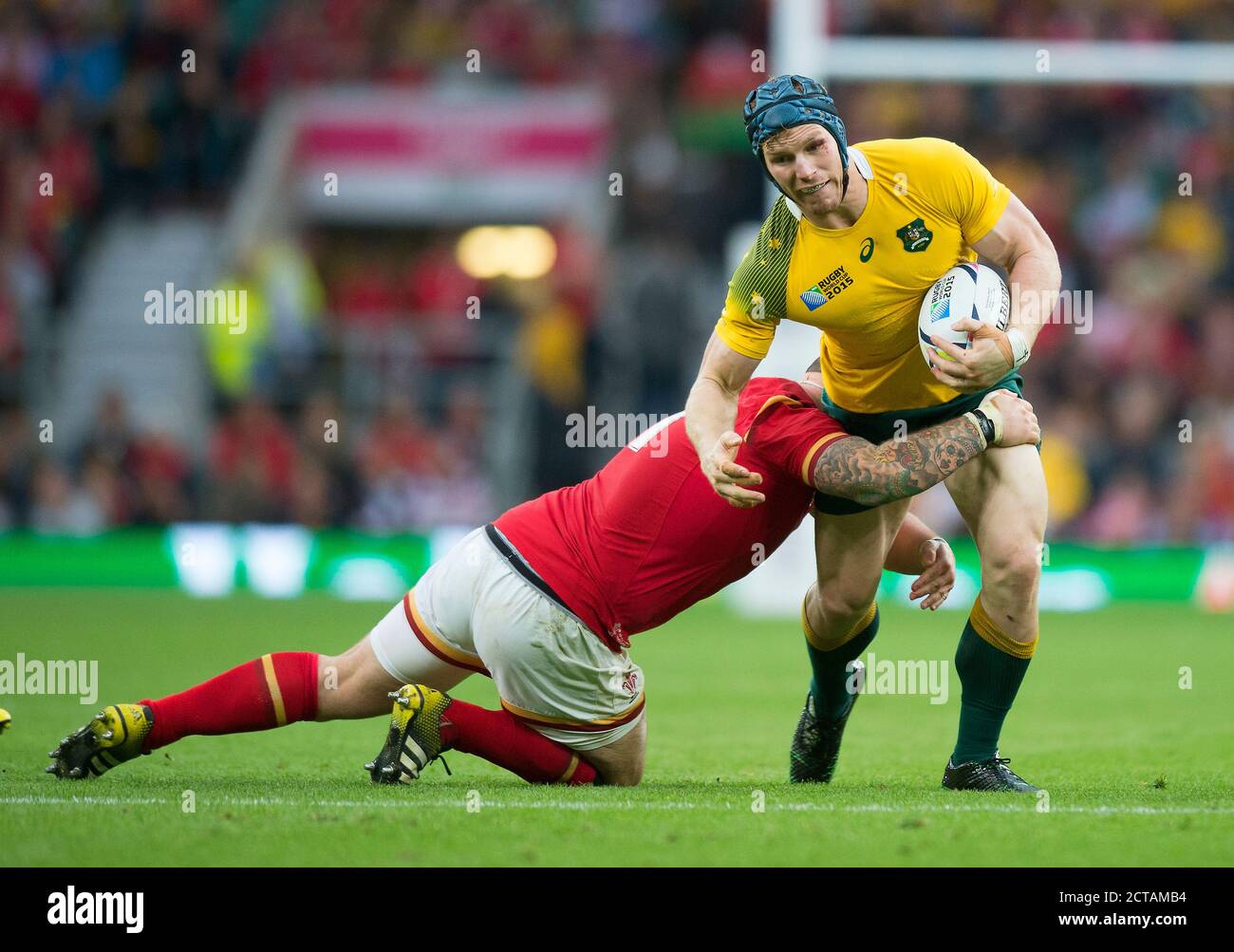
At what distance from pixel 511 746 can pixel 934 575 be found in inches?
56.6

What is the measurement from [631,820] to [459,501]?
10501 millimetres

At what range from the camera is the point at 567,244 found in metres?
17.6

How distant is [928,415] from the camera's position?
5273 millimetres

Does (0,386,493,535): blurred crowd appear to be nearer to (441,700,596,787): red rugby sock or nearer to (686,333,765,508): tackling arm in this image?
(441,700,596,787): red rugby sock

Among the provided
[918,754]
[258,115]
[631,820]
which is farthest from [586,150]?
[631,820]

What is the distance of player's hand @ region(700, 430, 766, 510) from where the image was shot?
15.3 feet

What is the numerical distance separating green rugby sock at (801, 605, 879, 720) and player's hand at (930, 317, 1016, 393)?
3.16ft

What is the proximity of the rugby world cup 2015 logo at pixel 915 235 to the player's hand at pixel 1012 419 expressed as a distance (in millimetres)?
493

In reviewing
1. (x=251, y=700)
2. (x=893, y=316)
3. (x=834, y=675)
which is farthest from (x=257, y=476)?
(x=893, y=316)

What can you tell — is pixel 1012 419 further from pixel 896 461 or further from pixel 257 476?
pixel 257 476

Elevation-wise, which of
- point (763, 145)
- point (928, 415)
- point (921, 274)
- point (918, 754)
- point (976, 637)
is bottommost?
point (918, 754)

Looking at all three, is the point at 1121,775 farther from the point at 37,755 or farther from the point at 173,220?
the point at 173,220

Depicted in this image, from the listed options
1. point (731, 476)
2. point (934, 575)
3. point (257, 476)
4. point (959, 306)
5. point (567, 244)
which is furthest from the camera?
point (567, 244)

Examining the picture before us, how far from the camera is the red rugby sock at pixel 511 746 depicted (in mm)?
4980
